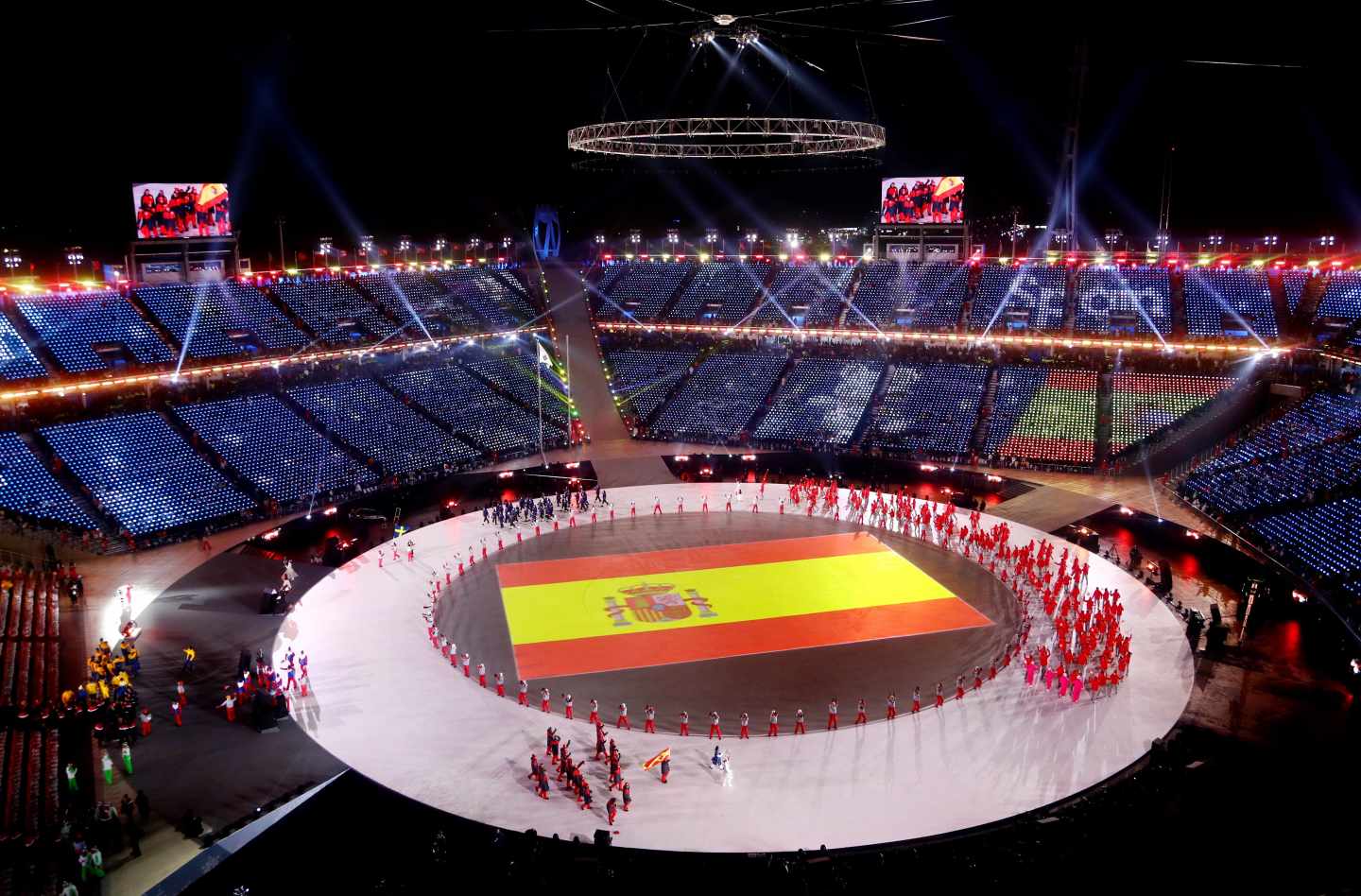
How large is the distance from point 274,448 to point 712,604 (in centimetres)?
2582

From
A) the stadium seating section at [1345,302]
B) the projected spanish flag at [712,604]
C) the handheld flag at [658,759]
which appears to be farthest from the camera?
the stadium seating section at [1345,302]

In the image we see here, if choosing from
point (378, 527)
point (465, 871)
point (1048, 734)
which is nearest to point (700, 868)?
point (465, 871)

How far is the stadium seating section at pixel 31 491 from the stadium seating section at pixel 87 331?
7131 mm

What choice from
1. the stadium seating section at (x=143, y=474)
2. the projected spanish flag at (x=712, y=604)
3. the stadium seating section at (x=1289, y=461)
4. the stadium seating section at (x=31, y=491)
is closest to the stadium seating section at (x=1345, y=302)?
the stadium seating section at (x=1289, y=461)

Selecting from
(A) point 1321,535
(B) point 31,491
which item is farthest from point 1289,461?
(B) point 31,491

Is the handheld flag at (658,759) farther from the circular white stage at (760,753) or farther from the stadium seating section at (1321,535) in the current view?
the stadium seating section at (1321,535)

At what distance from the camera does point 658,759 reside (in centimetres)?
2122

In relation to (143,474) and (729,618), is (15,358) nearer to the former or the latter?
(143,474)

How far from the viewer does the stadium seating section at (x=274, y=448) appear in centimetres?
4325

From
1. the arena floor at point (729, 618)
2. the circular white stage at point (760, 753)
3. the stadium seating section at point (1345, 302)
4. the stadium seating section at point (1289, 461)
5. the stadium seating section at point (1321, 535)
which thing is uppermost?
the stadium seating section at point (1345, 302)

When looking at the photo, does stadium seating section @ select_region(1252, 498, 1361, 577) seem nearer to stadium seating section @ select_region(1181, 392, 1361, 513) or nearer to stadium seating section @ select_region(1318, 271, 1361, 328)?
stadium seating section @ select_region(1181, 392, 1361, 513)

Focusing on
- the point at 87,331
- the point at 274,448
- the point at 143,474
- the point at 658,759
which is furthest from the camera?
the point at 87,331

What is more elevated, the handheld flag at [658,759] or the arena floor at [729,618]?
the arena floor at [729,618]

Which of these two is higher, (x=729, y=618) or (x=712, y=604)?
(x=712, y=604)
